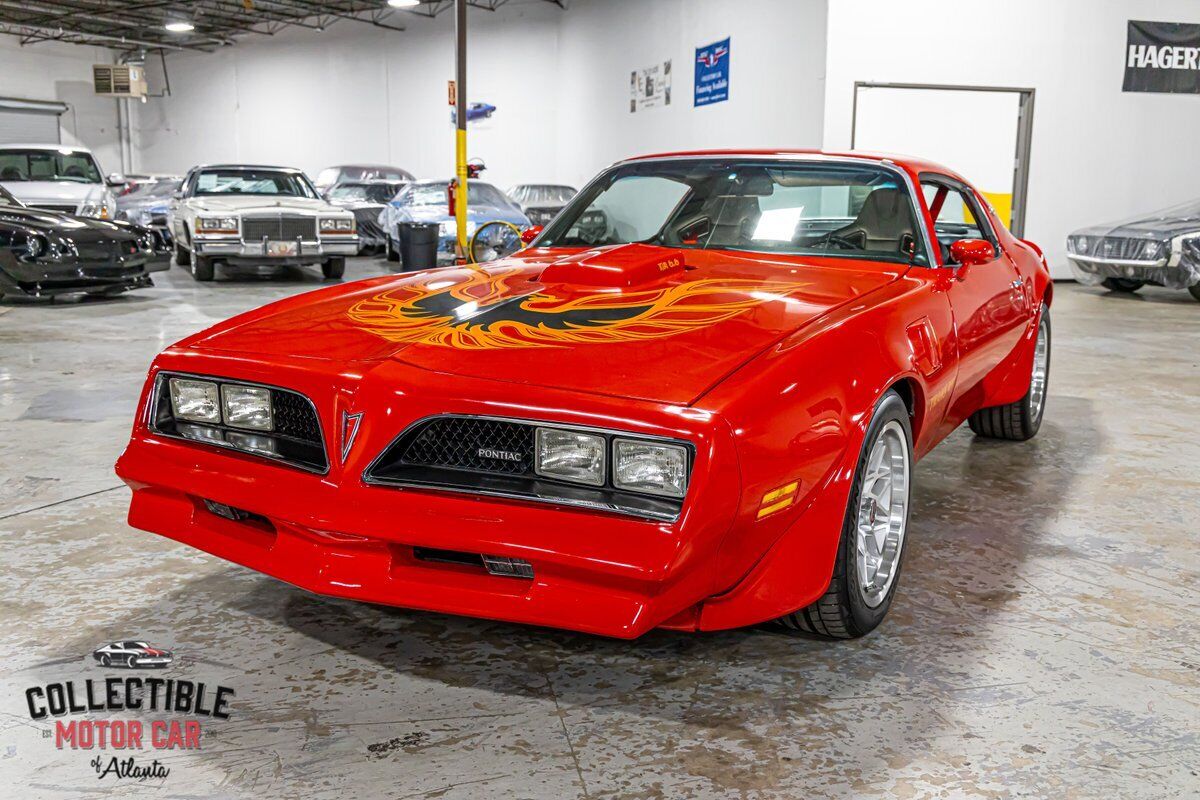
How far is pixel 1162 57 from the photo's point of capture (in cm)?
1156

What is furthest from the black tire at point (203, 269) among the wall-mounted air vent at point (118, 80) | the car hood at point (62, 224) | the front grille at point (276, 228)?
the wall-mounted air vent at point (118, 80)

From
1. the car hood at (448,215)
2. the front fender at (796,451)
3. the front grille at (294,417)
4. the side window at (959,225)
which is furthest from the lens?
the car hood at (448,215)

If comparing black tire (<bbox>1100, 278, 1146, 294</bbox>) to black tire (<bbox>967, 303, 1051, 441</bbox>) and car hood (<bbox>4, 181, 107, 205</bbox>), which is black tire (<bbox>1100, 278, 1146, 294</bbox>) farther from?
car hood (<bbox>4, 181, 107, 205</bbox>)

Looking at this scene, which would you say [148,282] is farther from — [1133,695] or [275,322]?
[1133,695]

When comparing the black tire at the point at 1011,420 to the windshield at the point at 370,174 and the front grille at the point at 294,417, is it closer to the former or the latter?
the front grille at the point at 294,417

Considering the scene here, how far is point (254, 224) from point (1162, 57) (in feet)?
33.9

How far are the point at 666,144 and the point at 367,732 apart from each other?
13373 millimetres

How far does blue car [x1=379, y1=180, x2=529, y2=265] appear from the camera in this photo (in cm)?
1211

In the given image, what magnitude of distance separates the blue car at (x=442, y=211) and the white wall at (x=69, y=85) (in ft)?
50.9

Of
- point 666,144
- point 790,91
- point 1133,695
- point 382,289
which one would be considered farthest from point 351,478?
point 666,144

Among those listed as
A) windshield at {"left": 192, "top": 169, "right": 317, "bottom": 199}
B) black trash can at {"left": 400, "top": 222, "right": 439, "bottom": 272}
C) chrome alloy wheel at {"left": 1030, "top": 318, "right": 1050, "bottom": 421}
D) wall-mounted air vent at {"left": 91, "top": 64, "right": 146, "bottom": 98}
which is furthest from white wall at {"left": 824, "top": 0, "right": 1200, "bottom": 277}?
wall-mounted air vent at {"left": 91, "top": 64, "right": 146, "bottom": 98}

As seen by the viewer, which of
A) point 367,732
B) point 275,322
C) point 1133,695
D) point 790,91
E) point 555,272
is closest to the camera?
point 367,732

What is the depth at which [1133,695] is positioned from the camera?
81.2 inches

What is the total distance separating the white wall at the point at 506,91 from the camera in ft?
38.4
